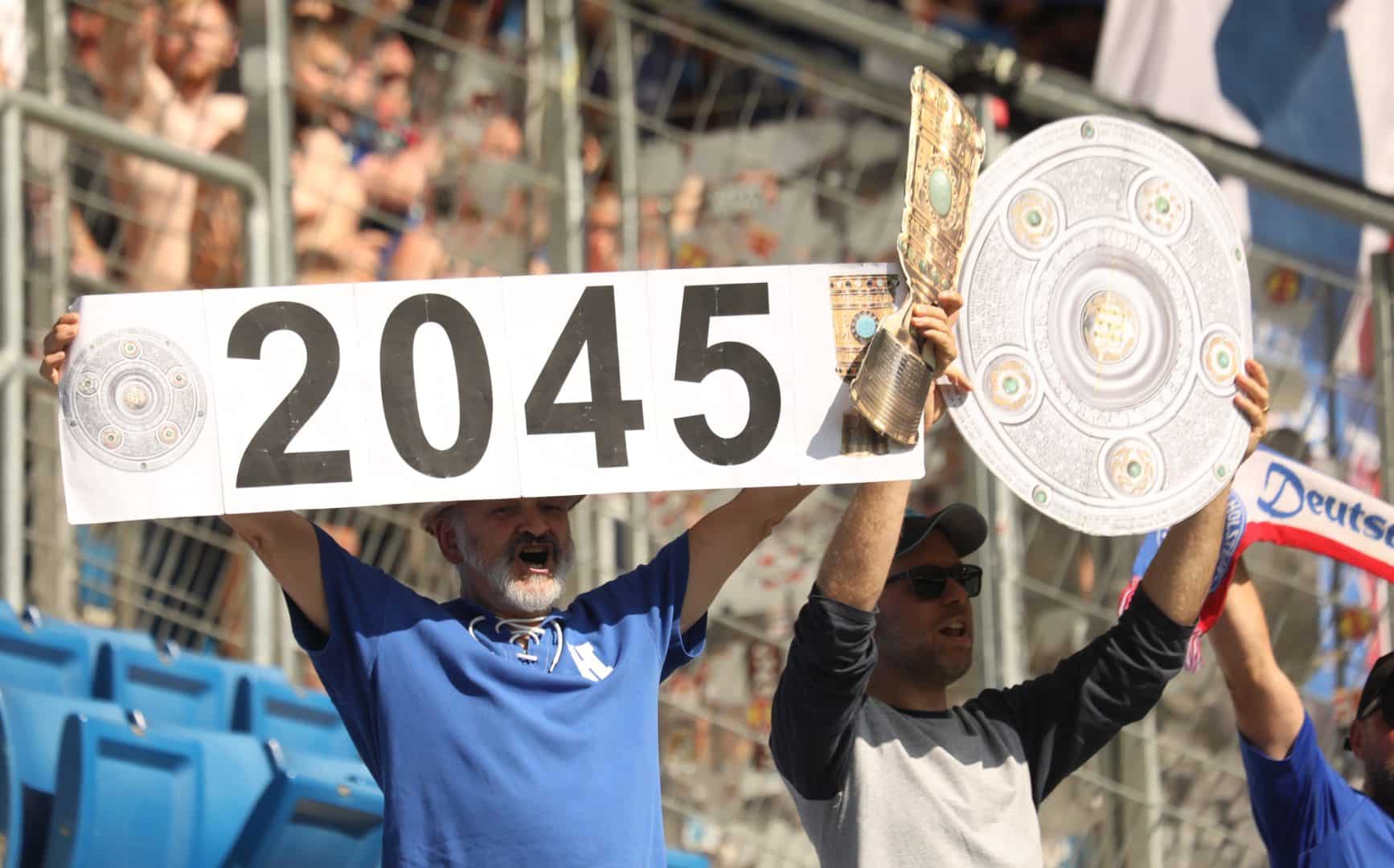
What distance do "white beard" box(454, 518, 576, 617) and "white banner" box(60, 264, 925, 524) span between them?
0.11 meters

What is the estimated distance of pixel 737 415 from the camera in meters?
3.13

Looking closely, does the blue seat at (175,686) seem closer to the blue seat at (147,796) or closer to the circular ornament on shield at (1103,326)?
the blue seat at (147,796)

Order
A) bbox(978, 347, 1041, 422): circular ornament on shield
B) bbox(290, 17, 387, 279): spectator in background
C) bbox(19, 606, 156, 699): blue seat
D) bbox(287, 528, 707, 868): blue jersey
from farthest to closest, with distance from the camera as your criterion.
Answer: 1. bbox(290, 17, 387, 279): spectator in background
2. bbox(19, 606, 156, 699): blue seat
3. bbox(978, 347, 1041, 422): circular ornament on shield
4. bbox(287, 528, 707, 868): blue jersey

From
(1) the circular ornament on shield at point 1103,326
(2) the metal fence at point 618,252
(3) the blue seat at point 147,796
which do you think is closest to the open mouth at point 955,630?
(1) the circular ornament on shield at point 1103,326

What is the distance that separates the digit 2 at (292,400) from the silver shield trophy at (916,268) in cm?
74

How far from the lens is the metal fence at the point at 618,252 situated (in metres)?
4.43

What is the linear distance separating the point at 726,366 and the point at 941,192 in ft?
1.31

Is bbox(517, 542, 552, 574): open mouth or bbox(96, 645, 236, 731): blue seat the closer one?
bbox(517, 542, 552, 574): open mouth

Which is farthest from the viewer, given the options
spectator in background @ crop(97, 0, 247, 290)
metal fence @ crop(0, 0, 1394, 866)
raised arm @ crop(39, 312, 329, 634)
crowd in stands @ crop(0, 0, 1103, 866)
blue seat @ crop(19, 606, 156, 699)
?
spectator in background @ crop(97, 0, 247, 290)

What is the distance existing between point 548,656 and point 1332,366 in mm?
2357

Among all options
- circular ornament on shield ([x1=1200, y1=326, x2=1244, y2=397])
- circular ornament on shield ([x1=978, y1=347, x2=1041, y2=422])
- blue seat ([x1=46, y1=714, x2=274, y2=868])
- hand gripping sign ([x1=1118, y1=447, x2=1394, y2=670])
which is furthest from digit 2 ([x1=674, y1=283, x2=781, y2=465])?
blue seat ([x1=46, y1=714, x2=274, y2=868])

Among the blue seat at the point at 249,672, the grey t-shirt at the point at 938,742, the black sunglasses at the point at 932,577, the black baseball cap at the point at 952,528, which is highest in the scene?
the black baseball cap at the point at 952,528

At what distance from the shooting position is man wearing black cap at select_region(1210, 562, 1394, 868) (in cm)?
350

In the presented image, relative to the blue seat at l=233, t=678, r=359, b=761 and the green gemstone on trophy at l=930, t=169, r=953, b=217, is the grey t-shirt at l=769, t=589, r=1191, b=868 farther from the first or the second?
the blue seat at l=233, t=678, r=359, b=761
